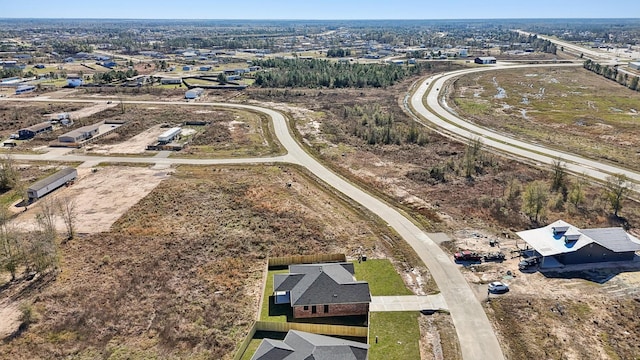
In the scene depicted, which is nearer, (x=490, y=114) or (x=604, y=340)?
(x=604, y=340)

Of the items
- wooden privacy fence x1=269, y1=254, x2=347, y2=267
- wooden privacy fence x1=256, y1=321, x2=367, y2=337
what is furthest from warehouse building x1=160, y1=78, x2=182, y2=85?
wooden privacy fence x1=256, y1=321, x2=367, y2=337

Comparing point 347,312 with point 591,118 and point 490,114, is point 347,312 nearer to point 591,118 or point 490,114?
point 490,114

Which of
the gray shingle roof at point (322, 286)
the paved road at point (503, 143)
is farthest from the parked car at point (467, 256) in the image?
the paved road at point (503, 143)

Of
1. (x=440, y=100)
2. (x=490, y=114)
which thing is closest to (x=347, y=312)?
(x=490, y=114)

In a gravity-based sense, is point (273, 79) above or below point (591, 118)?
above

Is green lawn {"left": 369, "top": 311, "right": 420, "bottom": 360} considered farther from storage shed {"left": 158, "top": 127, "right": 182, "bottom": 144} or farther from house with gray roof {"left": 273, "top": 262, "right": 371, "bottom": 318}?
storage shed {"left": 158, "top": 127, "right": 182, "bottom": 144}

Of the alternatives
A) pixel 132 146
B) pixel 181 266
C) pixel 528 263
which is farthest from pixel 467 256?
pixel 132 146

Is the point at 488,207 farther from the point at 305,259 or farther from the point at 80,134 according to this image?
the point at 80,134
